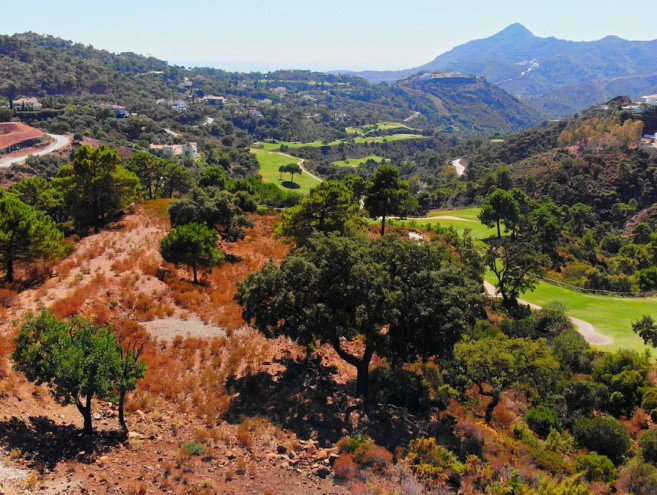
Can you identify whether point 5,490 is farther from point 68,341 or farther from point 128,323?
point 128,323

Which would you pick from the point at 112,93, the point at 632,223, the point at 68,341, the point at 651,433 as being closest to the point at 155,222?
the point at 68,341

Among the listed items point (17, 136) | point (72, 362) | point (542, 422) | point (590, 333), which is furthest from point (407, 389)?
point (17, 136)

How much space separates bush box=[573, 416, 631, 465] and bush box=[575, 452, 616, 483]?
6.93 feet

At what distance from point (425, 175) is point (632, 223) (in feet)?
207

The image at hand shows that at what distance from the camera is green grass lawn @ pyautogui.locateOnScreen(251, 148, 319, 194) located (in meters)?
109

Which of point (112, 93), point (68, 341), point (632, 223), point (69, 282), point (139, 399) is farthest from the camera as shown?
point (112, 93)

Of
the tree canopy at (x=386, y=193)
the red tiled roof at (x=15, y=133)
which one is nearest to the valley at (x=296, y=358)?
the tree canopy at (x=386, y=193)

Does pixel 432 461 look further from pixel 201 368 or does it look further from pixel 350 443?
pixel 201 368

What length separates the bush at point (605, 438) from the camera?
701 inches

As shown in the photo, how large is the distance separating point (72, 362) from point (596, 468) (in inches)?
697

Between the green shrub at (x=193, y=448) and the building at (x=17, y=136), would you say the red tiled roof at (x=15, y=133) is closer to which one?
the building at (x=17, y=136)

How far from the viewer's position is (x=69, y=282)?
22812mm

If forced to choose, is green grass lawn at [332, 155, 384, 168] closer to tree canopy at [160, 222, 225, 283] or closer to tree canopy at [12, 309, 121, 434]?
tree canopy at [160, 222, 225, 283]

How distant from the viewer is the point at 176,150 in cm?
11369
